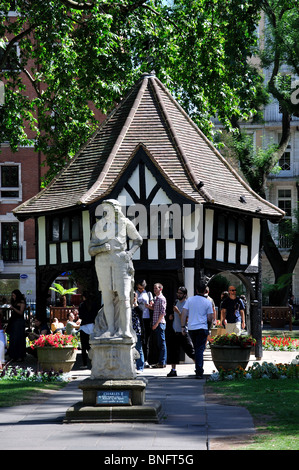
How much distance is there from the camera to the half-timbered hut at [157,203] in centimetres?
2144

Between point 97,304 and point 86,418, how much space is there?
9.52 m

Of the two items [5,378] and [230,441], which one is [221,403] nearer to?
[230,441]

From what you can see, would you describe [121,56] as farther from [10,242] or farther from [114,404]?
[10,242]

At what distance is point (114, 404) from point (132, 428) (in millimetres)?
765

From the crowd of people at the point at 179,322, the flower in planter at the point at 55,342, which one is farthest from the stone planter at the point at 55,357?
the crowd of people at the point at 179,322

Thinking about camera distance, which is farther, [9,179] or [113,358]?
[9,179]

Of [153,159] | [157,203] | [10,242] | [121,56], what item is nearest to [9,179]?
[10,242]

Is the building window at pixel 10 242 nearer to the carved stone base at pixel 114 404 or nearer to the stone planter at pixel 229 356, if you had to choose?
the stone planter at pixel 229 356

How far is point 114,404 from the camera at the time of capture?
11.2 m

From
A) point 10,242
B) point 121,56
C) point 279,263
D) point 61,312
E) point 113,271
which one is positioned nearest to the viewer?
point 113,271

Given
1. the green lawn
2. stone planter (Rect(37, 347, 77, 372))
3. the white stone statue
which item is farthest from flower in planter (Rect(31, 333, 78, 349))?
the white stone statue

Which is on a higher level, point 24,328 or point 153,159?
point 153,159

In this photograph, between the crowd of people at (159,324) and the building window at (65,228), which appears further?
the building window at (65,228)
